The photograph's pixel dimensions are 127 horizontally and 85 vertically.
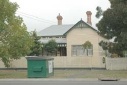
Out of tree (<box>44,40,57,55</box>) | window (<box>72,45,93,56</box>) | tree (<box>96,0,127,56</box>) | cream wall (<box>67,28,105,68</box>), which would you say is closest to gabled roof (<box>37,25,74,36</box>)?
tree (<box>44,40,57,55</box>)

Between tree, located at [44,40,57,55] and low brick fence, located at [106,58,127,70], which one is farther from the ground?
tree, located at [44,40,57,55]

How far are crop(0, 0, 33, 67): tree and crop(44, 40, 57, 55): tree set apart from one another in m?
18.8

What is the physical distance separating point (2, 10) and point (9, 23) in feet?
4.51

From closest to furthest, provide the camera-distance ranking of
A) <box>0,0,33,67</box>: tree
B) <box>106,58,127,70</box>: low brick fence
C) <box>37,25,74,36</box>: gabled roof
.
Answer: <box>0,0,33,67</box>: tree < <box>106,58,127,70</box>: low brick fence < <box>37,25,74,36</box>: gabled roof

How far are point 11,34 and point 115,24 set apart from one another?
9680 mm

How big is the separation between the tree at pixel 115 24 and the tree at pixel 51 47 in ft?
53.8

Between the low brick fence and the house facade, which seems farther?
the house facade

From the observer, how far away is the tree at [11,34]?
3219cm

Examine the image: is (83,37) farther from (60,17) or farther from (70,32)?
(60,17)

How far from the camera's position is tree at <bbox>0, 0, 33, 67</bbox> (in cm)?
3219

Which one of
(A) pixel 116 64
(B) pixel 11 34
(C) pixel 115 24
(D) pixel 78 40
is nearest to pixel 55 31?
(D) pixel 78 40

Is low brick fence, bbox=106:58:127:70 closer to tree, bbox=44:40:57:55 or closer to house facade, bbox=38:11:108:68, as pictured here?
house facade, bbox=38:11:108:68

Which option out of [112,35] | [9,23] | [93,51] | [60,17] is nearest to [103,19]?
[112,35]

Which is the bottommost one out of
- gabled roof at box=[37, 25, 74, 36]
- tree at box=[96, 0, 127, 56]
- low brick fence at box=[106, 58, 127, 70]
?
low brick fence at box=[106, 58, 127, 70]
